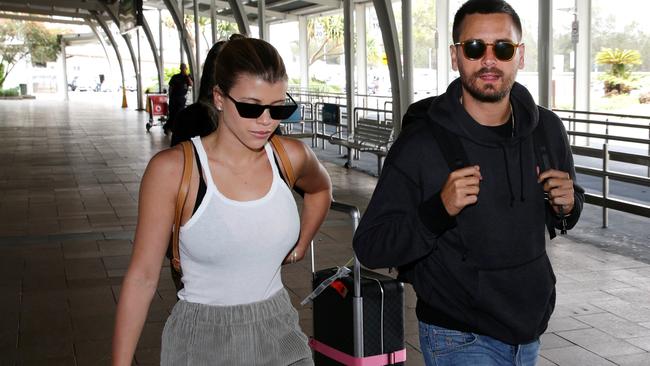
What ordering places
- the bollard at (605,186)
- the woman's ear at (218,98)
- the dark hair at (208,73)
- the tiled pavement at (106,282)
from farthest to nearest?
the bollard at (605,186)
the tiled pavement at (106,282)
the dark hair at (208,73)
the woman's ear at (218,98)

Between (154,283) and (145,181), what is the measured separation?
0.28m

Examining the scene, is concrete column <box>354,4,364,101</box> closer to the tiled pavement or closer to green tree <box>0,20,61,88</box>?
the tiled pavement

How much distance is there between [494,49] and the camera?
2648mm

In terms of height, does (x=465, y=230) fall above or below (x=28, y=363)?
above

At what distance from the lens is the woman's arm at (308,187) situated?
2.70 meters

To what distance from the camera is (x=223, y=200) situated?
2430mm

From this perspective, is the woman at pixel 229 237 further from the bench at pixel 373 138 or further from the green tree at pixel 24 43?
the green tree at pixel 24 43

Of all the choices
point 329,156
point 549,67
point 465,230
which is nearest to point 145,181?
point 465,230

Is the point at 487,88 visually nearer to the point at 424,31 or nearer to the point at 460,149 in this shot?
the point at 460,149

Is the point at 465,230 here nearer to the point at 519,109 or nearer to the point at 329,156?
the point at 519,109

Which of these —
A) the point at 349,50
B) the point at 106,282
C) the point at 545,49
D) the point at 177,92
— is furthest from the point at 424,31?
the point at 106,282

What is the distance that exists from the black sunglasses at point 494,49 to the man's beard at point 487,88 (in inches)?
1.7

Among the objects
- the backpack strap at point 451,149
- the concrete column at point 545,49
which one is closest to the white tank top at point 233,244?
the backpack strap at point 451,149

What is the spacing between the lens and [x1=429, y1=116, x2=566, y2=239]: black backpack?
2.58 m
